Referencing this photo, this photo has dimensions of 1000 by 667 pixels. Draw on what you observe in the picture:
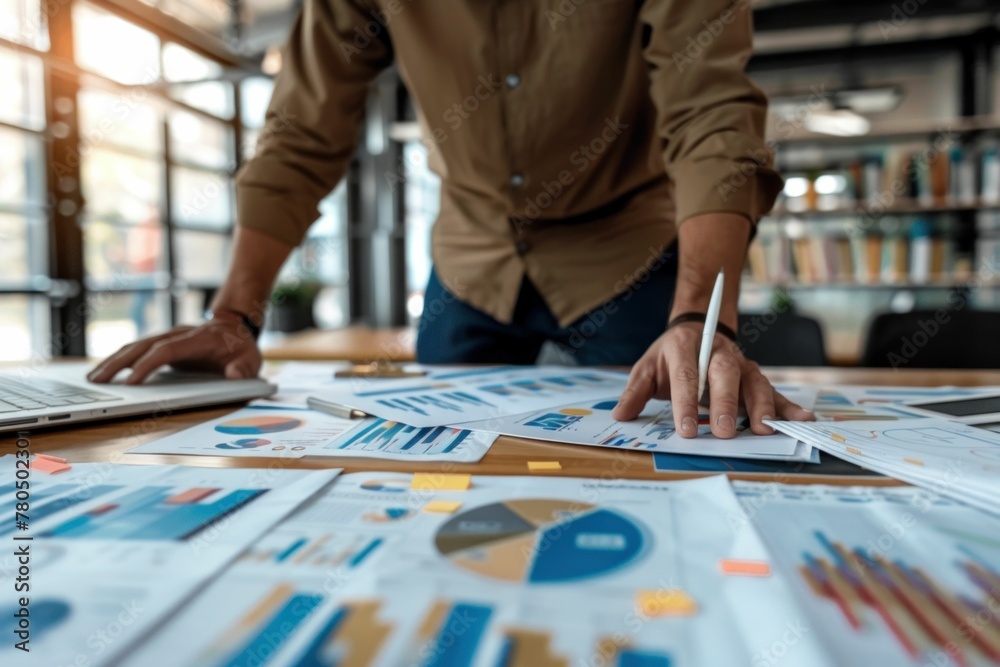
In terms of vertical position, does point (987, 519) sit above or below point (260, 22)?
below

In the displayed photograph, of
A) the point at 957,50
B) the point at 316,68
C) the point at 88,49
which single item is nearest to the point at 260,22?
the point at 88,49

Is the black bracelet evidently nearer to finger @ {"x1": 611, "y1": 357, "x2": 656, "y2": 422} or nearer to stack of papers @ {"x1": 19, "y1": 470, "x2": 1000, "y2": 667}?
finger @ {"x1": 611, "y1": 357, "x2": 656, "y2": 422}

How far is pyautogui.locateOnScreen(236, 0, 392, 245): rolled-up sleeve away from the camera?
1169mm

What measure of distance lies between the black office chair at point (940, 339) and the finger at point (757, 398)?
51.9 inches

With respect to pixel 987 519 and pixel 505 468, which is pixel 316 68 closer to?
pixel 505 468

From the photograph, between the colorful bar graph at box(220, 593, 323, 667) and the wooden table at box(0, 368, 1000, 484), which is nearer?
the colorful bar graph at box(220, 593, 323, 667)

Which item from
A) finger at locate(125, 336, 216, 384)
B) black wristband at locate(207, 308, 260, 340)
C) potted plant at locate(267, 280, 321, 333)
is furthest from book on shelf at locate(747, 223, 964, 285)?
finger at locate(125, 336, 216, 384)

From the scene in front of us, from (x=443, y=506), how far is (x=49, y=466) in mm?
357

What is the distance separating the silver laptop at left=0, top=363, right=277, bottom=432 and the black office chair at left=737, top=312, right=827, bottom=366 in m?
1.30

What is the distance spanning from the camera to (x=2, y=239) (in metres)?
2.99

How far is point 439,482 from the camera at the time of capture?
0.50 meters

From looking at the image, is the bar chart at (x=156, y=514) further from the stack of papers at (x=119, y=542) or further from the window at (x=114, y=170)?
the window at (x=114, y=170)

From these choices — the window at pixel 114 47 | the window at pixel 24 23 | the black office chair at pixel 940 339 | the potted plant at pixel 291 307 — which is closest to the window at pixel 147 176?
the window at pixel 114 47

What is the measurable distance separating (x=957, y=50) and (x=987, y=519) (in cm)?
561
